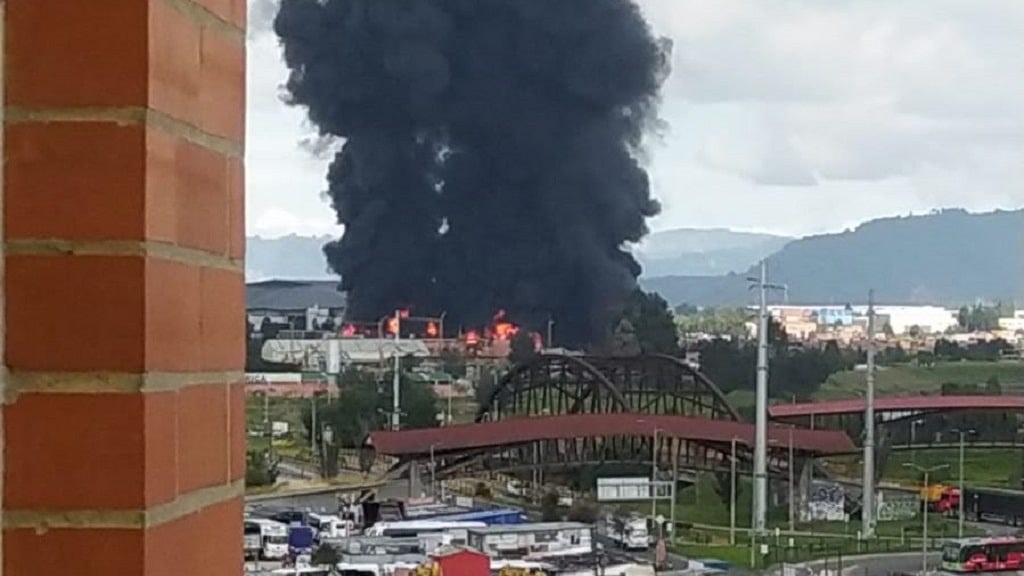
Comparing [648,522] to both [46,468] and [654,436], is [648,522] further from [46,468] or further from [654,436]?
[46,468]

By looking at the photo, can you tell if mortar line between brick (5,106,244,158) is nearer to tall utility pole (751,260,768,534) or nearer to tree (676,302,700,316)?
tall utility pole (751,260,768,534)

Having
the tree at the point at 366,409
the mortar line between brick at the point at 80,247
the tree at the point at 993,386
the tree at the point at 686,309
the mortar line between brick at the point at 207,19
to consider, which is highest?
the mortar line between brick at the point at 207,19

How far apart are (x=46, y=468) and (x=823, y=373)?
17.3 meters

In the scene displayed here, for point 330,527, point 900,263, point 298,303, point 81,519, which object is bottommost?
point 330,527

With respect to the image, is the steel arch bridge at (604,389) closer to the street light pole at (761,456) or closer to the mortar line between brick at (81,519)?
the street light pole at (761,456)

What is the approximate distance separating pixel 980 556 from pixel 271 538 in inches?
138

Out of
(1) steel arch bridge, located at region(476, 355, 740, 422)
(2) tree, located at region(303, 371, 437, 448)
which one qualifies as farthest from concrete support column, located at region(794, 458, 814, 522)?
(2) tree, located at region(303, 371, 437, 448)

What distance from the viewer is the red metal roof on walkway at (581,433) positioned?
38.7 ft

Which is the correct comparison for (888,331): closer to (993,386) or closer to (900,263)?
(993,386)

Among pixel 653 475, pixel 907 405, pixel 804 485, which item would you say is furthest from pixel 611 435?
pixel 907 405

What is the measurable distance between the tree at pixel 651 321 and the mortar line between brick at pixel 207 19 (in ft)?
62.5

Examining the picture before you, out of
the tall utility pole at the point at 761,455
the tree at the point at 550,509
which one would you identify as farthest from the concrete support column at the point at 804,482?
the tree at the point at 550,509

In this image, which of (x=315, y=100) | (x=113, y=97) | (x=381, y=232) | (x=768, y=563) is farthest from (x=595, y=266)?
(x=113, y=97)

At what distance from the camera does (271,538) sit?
8.43 metres
